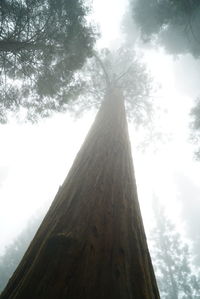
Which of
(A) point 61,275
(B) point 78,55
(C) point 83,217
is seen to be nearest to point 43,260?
(A) point 61,275

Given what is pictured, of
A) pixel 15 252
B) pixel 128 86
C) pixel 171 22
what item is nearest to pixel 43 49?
pixel 128 86

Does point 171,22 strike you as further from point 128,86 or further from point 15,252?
point 15,252

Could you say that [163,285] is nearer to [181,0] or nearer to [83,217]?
[181,0]

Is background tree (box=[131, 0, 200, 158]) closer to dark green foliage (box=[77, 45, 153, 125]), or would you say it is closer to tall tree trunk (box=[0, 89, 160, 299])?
dark green foliage (box=[77, 45, 153, 125])

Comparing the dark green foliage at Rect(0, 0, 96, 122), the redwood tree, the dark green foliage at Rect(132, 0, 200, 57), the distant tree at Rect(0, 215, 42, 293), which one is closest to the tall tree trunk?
the redwood tree

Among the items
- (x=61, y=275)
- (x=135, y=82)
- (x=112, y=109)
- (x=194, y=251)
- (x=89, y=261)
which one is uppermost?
(x=194, y=251)

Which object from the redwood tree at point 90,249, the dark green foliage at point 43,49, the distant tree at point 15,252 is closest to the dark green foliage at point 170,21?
the dark green foliage at point 43,49

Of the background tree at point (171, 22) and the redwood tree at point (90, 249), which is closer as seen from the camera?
the redwood tree at point (90, 249)

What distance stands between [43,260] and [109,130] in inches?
97.8

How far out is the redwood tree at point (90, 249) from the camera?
1036 mm

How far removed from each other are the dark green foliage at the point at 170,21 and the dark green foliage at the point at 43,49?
18.6 ft

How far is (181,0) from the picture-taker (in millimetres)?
10516

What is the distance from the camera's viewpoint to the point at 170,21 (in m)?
13.7

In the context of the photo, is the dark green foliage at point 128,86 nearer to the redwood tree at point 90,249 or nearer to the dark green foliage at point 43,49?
the dark green foliage at point 43,49
